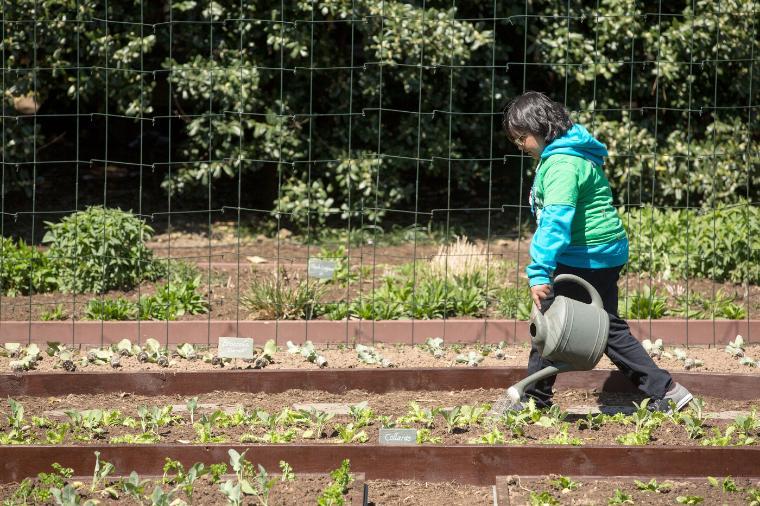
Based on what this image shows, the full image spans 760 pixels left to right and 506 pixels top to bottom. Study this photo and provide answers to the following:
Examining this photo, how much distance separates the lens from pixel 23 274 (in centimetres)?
709

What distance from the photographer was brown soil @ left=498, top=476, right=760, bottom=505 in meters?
3.89

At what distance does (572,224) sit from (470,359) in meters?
1.32

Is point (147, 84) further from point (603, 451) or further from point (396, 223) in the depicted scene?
point (603, 451)

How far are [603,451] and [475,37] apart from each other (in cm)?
548

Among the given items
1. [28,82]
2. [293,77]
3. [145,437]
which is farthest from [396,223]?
[145,437]

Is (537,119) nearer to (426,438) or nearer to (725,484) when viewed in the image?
(426,438)

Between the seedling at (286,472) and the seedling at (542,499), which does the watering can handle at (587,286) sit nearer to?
the seedling at (542,499)

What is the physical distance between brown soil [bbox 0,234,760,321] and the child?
1.45 meters

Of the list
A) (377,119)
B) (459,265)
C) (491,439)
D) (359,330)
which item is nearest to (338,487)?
(491,439)

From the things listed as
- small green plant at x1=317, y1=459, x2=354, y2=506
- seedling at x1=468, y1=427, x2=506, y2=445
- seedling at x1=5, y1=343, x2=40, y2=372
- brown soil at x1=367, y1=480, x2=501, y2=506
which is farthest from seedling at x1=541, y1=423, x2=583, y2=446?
seedling at x1=5, y1=343, x2=40, y2=372

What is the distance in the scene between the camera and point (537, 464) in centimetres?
408

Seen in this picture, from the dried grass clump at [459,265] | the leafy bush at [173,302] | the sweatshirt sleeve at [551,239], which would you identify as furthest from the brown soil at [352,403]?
the dried grass clump at [459,265]

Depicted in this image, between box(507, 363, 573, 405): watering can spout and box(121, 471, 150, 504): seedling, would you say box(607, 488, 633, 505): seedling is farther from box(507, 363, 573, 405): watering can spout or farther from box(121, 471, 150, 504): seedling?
box(121, 471, 150, 504): seedling

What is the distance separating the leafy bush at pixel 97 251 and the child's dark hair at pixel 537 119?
322cm
